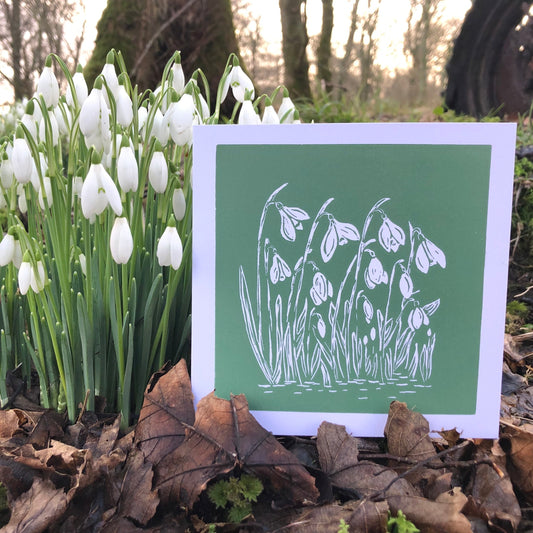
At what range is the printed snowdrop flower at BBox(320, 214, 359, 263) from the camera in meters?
1.08

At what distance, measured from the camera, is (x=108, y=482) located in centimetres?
90

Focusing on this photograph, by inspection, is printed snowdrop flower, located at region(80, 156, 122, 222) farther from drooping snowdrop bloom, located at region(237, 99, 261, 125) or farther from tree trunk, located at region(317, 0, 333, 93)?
tree trunk, located at region(317, 0, 333, 93)

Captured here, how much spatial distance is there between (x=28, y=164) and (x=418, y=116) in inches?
190

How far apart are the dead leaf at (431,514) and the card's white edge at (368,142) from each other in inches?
9.0

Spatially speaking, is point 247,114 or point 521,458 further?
point 247,114

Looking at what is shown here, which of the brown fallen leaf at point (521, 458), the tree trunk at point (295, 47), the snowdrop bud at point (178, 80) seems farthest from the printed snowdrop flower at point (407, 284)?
the tree trunk at point (295, 47)

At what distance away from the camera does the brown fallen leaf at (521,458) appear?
989mm

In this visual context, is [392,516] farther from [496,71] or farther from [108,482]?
[496,71]

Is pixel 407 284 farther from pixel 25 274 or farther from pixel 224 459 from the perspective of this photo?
pixel 25 274

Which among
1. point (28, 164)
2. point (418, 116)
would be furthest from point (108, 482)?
point (418, 116)

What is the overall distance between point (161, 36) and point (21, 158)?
2552 mm

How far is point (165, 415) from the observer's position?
101 cm

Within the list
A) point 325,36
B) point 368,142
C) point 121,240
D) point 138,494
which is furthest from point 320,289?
point 325,36

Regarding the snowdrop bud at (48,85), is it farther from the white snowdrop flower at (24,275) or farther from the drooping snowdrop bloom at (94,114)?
the white snowdrop flower at (24,275)
